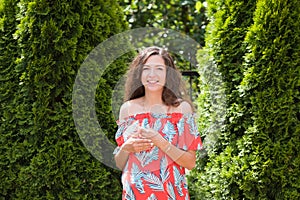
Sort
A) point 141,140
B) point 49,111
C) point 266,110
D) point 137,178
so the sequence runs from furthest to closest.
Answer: point 49,111
point 266,110
point 137,178
point 141,140

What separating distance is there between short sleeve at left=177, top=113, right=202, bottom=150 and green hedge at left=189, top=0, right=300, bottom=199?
37.5 inches

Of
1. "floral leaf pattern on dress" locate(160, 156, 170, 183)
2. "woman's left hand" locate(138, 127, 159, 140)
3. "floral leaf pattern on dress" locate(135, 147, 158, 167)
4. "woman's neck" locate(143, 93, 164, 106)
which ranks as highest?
"woman's neck" locate(143, 93, 164, 106)

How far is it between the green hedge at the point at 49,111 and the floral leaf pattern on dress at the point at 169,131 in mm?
1219

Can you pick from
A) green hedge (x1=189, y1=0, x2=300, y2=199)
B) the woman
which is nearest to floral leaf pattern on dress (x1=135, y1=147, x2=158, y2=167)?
the woman

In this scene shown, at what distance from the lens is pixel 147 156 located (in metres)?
2.98

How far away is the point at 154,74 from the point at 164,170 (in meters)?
0.57

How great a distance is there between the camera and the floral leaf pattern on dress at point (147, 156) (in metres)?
2.97

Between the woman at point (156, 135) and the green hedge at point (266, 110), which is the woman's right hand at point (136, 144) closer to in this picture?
the woman at point (156, 135)

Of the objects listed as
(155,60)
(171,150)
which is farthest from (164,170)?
(155,60)

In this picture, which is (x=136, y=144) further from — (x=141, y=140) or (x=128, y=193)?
(x=128, y=193)

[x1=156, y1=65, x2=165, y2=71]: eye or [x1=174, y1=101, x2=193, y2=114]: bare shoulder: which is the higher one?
[x1=156, y1=65, x2=165, y2=71]: eye

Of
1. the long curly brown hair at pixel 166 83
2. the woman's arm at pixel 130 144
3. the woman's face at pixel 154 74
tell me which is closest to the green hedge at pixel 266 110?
the long curly brown hair at pixel 166 83

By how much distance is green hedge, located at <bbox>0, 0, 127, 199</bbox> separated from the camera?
3.98m

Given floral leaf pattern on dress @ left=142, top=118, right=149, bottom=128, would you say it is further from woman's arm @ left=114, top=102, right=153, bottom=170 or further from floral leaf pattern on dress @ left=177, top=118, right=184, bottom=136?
floral leaf pattern on dress @ left=177, top=118, right=184, bottom=136
